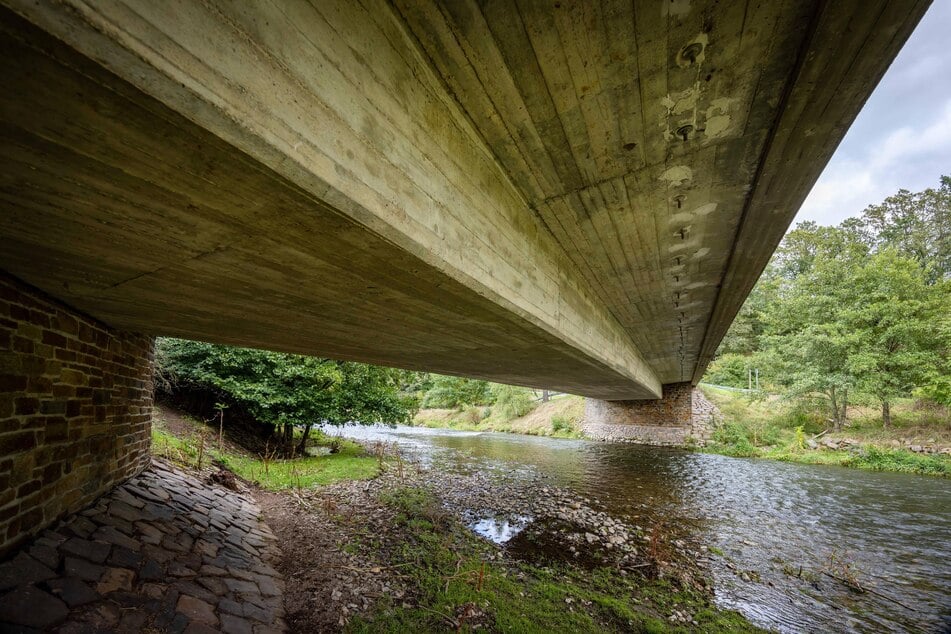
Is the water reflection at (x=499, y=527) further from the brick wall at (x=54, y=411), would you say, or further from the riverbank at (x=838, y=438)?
the riverbank at (x=838, y=438)

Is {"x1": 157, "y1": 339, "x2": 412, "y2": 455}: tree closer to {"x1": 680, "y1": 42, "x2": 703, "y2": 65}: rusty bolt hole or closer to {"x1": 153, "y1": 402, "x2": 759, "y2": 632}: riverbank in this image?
{"x1": 153, "y1": 402, "x2": 759, "y2": 632}: riverbank

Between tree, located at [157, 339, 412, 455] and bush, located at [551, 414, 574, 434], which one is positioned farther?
bush, located at [551, 414, 574, 434]

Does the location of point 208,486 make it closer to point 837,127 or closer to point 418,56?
point 418,56

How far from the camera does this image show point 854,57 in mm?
2053

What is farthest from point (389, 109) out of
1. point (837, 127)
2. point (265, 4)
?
point (837, 127)

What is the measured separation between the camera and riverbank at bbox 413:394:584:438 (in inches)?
892

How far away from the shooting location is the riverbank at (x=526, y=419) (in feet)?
74.3

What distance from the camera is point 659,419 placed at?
18422 millimetres

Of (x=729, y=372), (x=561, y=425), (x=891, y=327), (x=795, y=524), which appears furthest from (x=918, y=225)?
(x=795, y=524)

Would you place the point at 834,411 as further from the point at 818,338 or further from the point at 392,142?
the point at 392,142

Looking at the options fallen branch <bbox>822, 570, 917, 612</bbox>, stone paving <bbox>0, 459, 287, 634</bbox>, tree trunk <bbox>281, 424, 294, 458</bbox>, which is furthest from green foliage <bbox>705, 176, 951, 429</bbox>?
stone paving <bbox>0, 459, 287, 634</bbox>

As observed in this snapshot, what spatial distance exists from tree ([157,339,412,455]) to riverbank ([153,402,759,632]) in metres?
1.61

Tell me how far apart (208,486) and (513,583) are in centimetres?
459

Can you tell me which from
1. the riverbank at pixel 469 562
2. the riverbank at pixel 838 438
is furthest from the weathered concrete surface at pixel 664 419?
the riverbank at pixel 469 562
